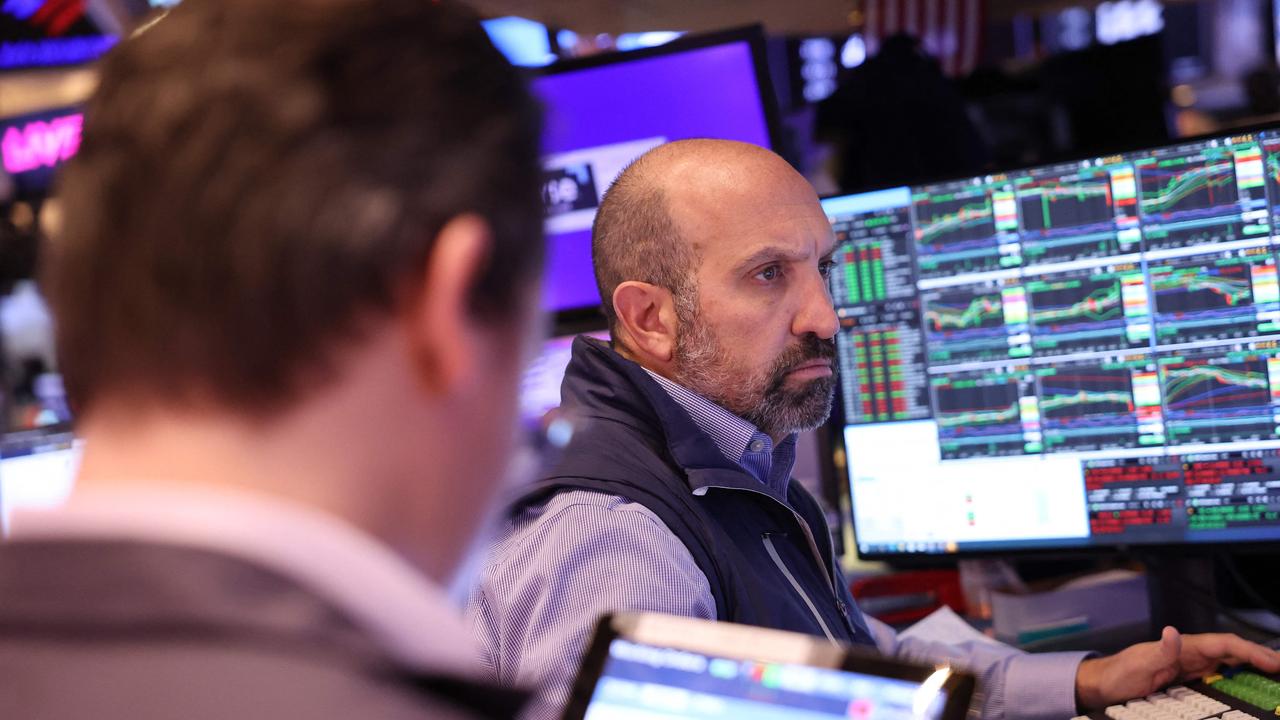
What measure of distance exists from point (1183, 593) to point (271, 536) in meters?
1.54

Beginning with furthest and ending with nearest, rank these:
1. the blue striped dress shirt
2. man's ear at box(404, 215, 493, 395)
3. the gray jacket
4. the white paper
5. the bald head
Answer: the white paper → the bald head → the blue striped dress shirt → man's ear at box(404, 215, 493, 395) → the gray jacket

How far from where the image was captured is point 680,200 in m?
1.51

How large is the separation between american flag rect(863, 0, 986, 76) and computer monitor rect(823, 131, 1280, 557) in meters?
2.68

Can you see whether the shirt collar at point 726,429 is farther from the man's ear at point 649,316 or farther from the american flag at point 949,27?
the american flag at point 949,27

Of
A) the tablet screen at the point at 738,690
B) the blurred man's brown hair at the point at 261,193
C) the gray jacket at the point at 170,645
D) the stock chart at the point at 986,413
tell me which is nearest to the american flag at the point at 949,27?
the stock chart at the point at 986,413

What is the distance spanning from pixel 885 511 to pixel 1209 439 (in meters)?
0.45

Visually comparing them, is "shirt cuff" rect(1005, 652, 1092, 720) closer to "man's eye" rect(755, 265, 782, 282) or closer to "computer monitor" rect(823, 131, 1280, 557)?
"computer monitor" rect(823, 131, 1280, 557)

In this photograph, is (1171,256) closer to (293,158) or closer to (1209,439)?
(1209,439)

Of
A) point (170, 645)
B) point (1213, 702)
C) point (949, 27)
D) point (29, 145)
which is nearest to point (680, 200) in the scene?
point (1213, 702)

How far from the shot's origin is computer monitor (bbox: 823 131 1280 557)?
1.53 meters

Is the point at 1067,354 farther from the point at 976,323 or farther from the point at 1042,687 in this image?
the point at 1042,687

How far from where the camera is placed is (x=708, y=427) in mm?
1515

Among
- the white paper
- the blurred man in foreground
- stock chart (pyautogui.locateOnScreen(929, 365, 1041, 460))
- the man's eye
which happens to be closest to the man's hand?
the white paper

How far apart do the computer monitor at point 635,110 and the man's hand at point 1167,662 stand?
3.47 ft
